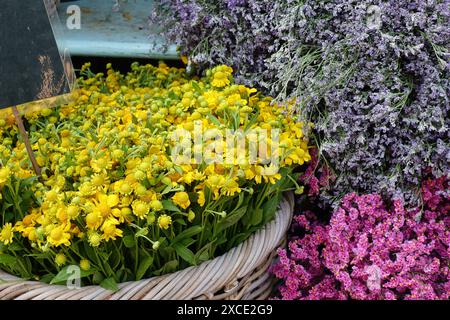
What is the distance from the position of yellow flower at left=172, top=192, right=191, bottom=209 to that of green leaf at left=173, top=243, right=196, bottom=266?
0.09 m

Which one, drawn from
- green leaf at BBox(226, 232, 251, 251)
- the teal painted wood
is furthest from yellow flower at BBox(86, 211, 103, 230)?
the teal painted wood

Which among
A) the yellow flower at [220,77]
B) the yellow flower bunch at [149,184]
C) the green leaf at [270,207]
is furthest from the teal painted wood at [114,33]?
the green leaf at [270,207]

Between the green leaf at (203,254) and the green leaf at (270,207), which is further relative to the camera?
the green leaf at (270,207)

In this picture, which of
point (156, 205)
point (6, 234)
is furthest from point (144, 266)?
point (6, 234)

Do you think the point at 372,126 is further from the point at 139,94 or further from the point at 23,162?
the point at 23,162

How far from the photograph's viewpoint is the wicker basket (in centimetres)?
106

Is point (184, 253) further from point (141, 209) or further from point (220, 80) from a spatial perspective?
point (220, 80)

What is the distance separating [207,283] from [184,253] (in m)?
0.08

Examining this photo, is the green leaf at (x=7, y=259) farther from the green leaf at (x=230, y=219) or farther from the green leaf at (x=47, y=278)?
the green leaf at (x=230, y=219)

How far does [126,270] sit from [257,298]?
12.9 inches

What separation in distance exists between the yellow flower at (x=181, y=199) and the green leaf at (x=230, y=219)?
0.10 metres

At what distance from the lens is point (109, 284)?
1.06 metres

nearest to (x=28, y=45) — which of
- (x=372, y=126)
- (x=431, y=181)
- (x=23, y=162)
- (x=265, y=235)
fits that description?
(x=23, y=162)

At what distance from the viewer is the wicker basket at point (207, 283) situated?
106 centimetres
